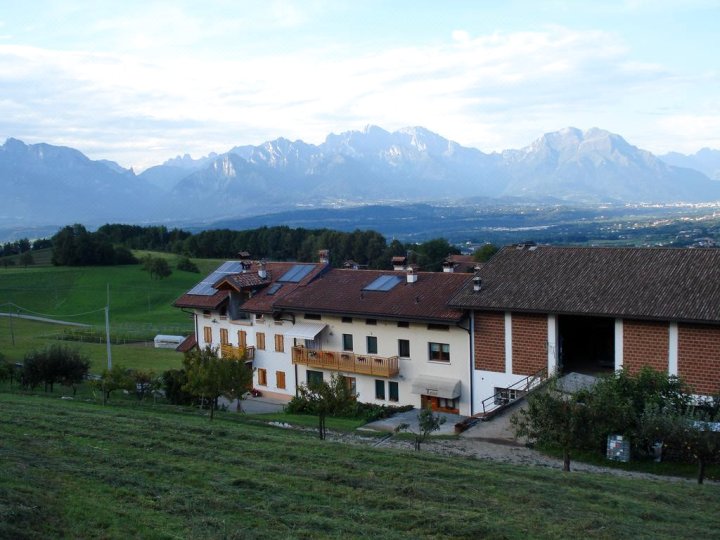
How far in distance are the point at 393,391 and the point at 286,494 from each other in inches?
813

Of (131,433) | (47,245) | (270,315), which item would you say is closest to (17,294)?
(47,245)

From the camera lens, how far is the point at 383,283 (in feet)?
111

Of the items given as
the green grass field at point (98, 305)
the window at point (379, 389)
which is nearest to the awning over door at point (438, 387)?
the window at point (379, 389)

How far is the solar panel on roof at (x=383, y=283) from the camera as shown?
3335 cm

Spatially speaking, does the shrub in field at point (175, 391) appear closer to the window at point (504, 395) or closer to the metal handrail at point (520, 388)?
the metal handrail at point (520, 388)

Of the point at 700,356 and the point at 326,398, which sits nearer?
the point at 326,398

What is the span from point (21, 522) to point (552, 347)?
21.2m

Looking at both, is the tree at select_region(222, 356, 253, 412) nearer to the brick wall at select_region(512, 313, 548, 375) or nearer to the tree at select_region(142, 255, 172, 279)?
the brick wall at select_region(512, 313, 548, 375)

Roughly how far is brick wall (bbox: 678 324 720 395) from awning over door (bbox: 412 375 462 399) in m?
8.81

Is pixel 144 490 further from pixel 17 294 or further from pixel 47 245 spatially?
pixel 47 245

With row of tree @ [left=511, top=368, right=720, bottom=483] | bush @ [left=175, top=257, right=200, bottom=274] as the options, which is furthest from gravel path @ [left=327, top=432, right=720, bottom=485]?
bush @ [left=175, top=257, right=200, bottom=274]

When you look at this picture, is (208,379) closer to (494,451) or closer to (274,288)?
(494,451)

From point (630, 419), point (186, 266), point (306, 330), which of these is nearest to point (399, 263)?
point (306, 330)

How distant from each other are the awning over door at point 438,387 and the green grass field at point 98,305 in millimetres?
22741
